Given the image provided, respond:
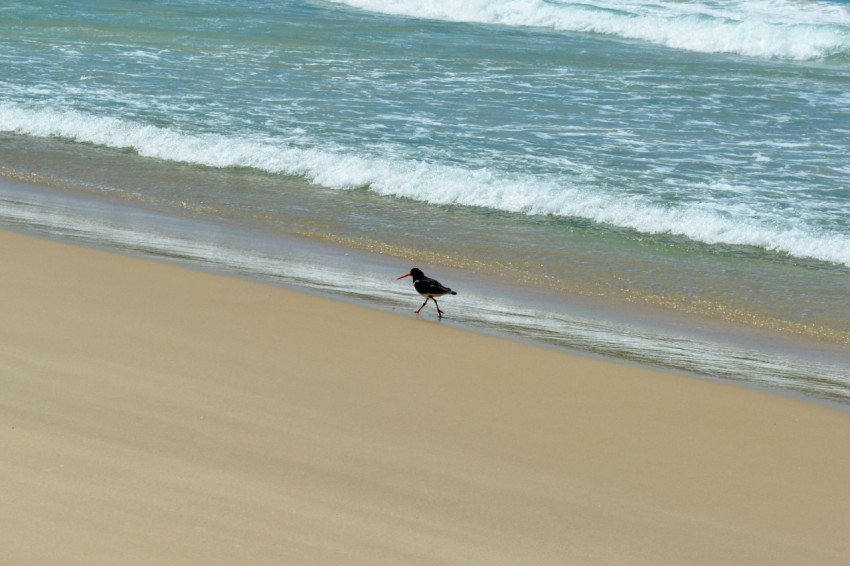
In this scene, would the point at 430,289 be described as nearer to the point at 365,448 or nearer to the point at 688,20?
the point at 365,448

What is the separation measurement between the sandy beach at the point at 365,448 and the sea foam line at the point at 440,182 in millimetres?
3797

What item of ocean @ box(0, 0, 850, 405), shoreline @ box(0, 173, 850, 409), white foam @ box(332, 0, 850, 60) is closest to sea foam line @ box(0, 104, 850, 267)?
ocean @ box(0, 0, 850, 405)

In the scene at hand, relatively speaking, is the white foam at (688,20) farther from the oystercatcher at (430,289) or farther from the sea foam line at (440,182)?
the oystercatcher at (430,289)

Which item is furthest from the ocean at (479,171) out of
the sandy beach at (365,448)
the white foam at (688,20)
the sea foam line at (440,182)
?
the sandy beach at (365,448)

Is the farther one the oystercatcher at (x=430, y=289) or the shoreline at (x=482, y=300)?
the oystercatcher at (x=430, y=289)

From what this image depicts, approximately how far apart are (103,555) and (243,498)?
619mm

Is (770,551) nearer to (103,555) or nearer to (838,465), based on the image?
(838,465)

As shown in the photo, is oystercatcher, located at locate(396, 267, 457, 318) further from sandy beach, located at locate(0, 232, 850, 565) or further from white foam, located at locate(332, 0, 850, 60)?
white foam, located at locate(332, 0, 850, 60)

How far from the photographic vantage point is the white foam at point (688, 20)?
65.4ft

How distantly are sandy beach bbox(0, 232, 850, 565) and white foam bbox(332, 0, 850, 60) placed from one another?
15623 millimetres

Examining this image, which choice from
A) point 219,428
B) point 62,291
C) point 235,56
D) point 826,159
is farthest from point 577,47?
point 219,428

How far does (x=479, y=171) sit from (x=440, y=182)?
1.63 feet

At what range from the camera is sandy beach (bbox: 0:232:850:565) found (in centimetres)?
381

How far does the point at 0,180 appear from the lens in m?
10.1
